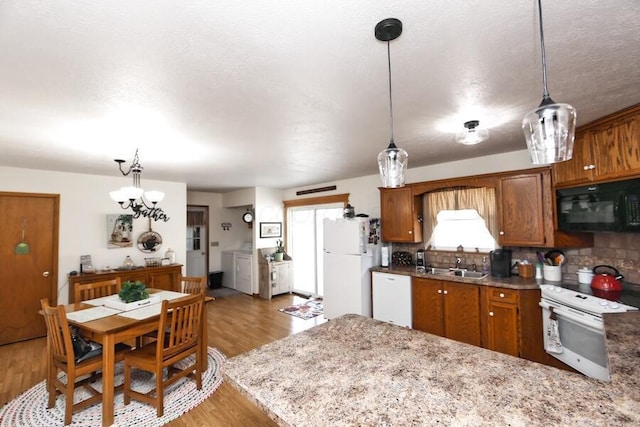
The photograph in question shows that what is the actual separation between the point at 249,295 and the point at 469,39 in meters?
6.05

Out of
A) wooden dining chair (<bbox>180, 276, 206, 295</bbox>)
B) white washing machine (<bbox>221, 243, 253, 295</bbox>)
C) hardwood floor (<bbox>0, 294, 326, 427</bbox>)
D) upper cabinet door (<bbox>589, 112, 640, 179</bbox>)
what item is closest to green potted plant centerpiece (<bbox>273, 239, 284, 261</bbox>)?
white washing machine (<bbox>221, 243, 253, 295</bbox>)

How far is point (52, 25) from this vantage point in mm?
1196

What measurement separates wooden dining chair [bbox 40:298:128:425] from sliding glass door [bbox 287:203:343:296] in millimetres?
3983

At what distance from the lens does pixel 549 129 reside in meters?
1.03

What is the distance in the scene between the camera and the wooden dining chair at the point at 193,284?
3339 millimetres

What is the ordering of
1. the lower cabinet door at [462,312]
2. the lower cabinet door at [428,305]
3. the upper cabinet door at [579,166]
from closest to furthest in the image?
the upper cabinet door at [579,166]
the lower cabinet door at [462,312]
the lower cabinet door at [428,305]

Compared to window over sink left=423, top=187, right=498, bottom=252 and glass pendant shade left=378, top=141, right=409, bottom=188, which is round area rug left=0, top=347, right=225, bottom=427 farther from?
window over sink left=423, top=187, right=498, bottom=252

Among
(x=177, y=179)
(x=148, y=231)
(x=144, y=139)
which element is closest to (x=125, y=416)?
(x=144, y=139)

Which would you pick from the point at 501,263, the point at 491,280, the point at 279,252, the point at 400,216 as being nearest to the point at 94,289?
the point at 279,252

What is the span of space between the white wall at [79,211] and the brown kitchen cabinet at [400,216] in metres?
3.99

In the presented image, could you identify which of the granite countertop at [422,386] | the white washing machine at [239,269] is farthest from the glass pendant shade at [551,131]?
the white washing machine at [239,269]

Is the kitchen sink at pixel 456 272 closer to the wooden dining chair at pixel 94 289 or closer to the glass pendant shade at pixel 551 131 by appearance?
the glass pendant shade at pixel 551 131

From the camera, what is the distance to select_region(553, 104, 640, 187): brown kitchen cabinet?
83.1 inches

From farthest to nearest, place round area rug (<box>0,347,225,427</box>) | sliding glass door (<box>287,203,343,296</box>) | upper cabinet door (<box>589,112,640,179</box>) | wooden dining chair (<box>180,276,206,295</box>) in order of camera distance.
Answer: sliding glass door (<box>287,203,343,296</box>) → wooden dining chair (<box>180,276,206,295</box>) → round area rug (<box>0,347,225,427</box>) → upper cabinet door (<box>589,112,640,179</box>)
